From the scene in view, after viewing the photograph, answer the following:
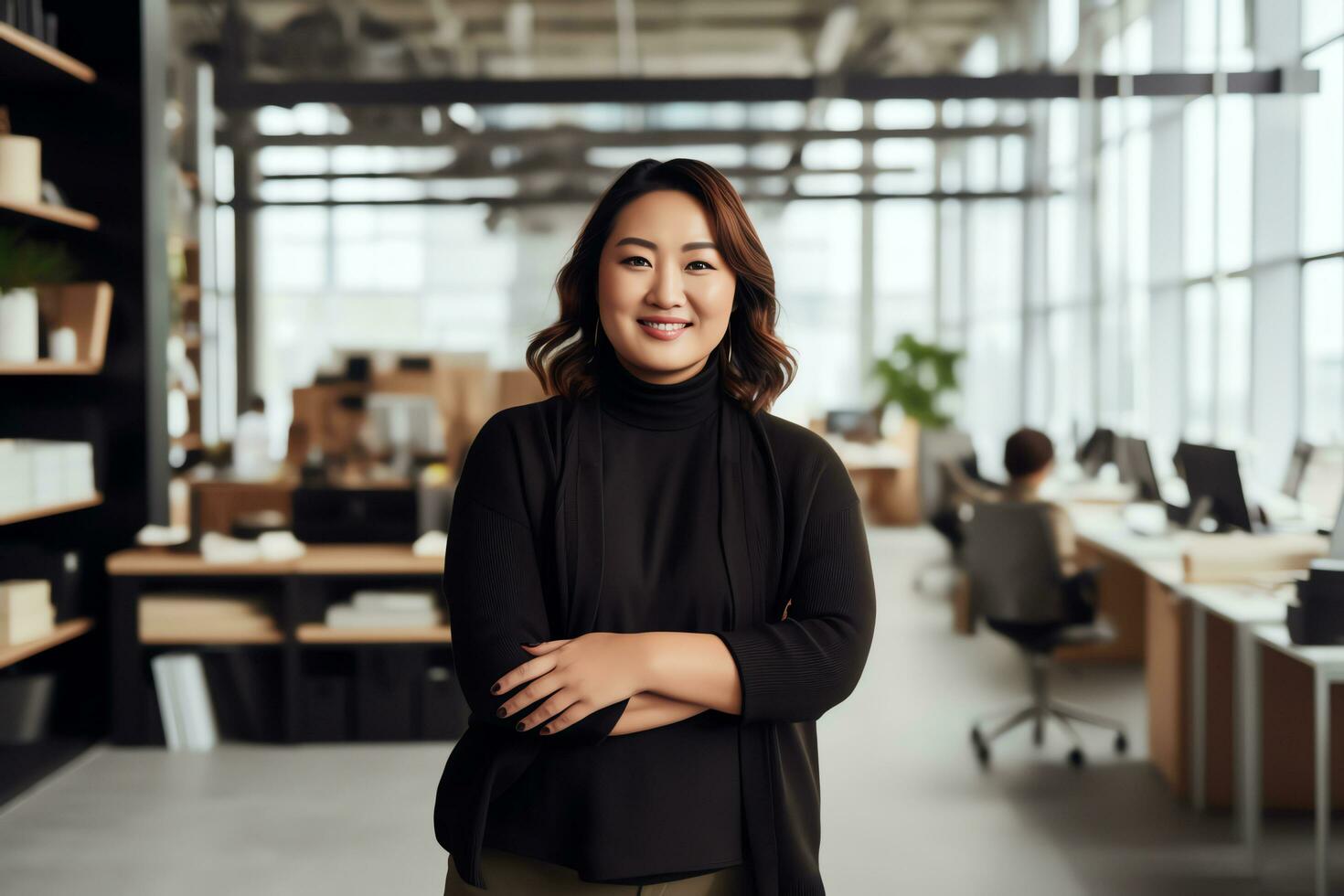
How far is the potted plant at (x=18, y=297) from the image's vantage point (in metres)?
4.13

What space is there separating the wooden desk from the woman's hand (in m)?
3.70

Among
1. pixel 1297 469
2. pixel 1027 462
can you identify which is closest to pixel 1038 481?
pixel 1027 462

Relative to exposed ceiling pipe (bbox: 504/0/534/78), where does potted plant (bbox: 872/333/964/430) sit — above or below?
below

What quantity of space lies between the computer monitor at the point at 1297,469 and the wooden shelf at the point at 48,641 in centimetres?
520

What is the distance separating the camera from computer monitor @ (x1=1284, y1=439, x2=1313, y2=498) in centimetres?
546

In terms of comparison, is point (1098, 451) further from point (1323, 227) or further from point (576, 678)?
point (576, 678)

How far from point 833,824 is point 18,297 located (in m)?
3.29

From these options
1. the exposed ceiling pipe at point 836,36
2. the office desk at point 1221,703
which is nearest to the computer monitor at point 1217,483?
the office desk at point 1221,703

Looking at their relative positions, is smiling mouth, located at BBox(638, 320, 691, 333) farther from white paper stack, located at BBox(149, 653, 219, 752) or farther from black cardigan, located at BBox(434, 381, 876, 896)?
white paper stack, located at BBox(149, 653, 219, 752)

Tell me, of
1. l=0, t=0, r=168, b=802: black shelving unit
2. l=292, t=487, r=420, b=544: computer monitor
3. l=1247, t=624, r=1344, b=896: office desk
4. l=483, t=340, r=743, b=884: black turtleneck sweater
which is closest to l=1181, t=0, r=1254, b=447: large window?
l=1247, t=624, r=1344, b=896: office desk

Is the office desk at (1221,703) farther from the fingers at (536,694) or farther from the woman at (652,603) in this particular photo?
the fingers at (536,694)

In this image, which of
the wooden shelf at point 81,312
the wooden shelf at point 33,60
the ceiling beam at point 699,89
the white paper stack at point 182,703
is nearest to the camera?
the wooden shelf at point 33,60

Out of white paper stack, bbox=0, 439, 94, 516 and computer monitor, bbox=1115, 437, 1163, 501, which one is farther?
computer monitor, bbox=1115, 437, 1163, 501

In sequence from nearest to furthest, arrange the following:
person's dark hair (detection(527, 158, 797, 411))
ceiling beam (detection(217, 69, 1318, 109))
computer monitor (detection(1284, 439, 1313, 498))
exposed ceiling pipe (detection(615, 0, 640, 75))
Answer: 1. person's dark hair (detection(527, 158, 797, 411))
2. computer monitor (detection(1284, 439, 1313, 498))
3. ceiling beam (detection(217, 69, 1318, 109))
4. exposed ceiling pipe (detection(615, 0, 640, 75))
